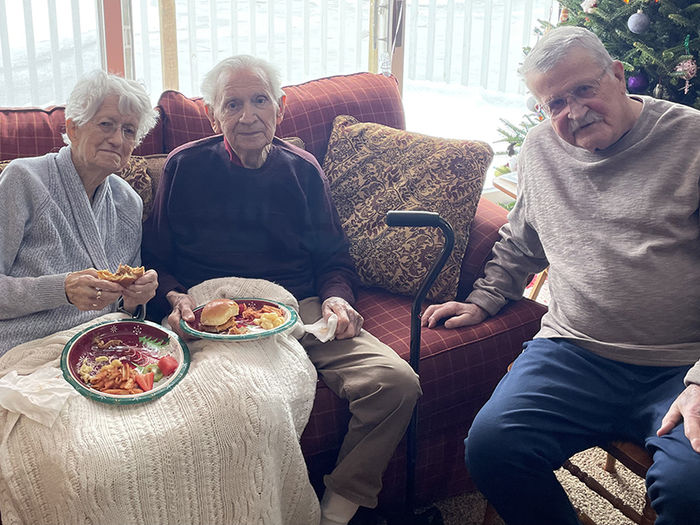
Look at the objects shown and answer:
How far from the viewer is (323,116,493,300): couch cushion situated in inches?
86.3

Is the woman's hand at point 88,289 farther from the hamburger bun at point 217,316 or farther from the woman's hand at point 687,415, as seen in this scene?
the woman's hand at point 687,415

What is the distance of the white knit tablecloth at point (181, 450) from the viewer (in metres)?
1.42

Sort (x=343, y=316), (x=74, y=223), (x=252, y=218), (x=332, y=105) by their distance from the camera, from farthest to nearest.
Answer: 1. (x=332, y=105)
2. (x=252, y=218)
3. (x=343, y=316)
4. (x=74, y=223)

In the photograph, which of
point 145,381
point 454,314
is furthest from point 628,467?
point 145,381

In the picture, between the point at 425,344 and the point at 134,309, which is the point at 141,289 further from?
the point at 425,344

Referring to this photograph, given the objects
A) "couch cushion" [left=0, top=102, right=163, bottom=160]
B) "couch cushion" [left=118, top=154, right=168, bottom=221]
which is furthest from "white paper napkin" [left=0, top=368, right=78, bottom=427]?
"couch cushion" [left=0, top=102, right=163, bottom=160]

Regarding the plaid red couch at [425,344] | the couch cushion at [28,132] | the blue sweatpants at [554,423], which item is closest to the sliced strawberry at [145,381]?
the plaid red couch at [425,344]

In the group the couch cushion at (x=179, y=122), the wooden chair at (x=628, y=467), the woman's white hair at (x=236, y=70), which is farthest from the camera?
the couch cushion at (x=179, y=122)

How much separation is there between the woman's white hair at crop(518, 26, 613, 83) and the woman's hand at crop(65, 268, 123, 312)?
119 cm

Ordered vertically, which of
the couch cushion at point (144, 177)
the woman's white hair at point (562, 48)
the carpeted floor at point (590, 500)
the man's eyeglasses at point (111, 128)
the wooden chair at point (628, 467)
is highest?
the woman's white hair at point (562, 48)

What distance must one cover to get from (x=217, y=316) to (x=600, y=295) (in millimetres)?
954

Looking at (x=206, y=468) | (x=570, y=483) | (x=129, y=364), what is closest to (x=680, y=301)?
(x=570, y=483)

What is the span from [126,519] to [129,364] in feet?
1.24

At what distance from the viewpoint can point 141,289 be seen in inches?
69.6
